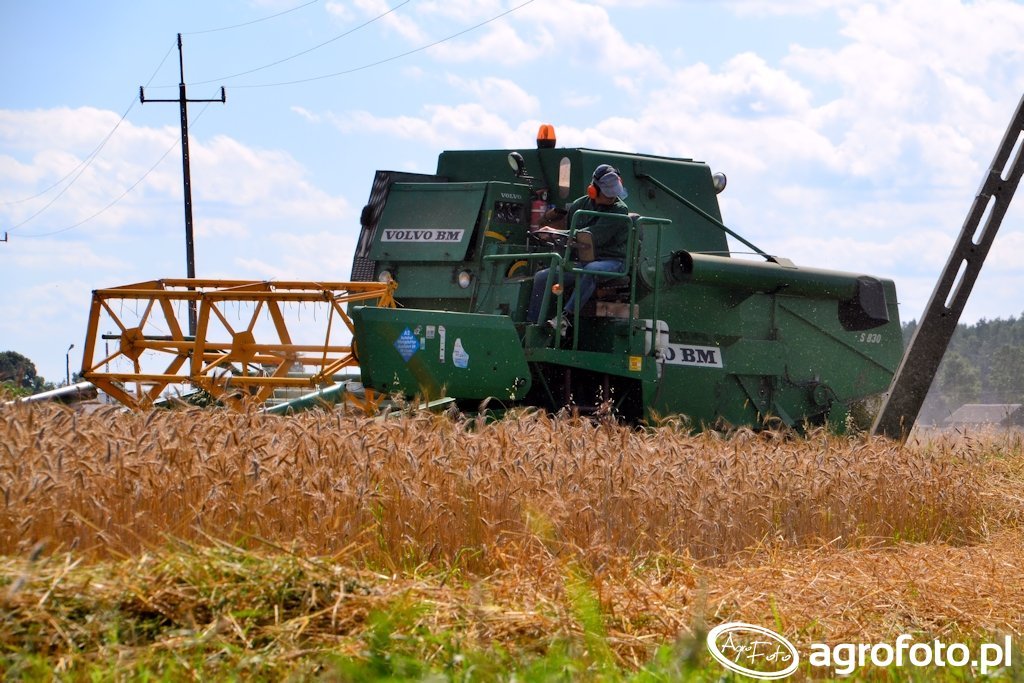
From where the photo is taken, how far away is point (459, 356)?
8.89 meters

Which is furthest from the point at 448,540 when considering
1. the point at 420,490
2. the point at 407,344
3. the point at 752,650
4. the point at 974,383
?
the point at 974,383

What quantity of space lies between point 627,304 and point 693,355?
30.6 inches

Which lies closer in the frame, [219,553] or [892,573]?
[219,553]

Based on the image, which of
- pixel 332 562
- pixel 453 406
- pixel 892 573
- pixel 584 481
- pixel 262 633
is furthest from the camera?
pixel 453 406

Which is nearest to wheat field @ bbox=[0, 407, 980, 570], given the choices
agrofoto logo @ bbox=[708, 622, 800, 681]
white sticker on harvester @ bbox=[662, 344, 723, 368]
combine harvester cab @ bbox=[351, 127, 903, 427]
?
agrofoto logo @ bbox=[708, 622, 800, 681]

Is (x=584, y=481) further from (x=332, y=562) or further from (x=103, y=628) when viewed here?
(x=103, y=628)

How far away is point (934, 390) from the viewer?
215 feet

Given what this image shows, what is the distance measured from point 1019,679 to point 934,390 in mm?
64278

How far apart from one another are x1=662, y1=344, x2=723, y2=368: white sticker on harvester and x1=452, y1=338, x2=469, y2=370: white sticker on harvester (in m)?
1.97

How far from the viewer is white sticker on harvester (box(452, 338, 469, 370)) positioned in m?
8.87

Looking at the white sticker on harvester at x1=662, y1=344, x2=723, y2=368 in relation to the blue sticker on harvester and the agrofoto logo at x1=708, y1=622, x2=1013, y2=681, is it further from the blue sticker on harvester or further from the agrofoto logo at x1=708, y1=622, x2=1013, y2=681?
the agrofoto logo at x1=708, y1=622, x2=1013, y2=681

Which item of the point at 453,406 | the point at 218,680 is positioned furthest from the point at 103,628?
the point at 453,406

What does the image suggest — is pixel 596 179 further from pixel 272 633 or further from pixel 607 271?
pixel 272 633

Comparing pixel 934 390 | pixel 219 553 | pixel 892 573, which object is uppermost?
pixel 219 553
